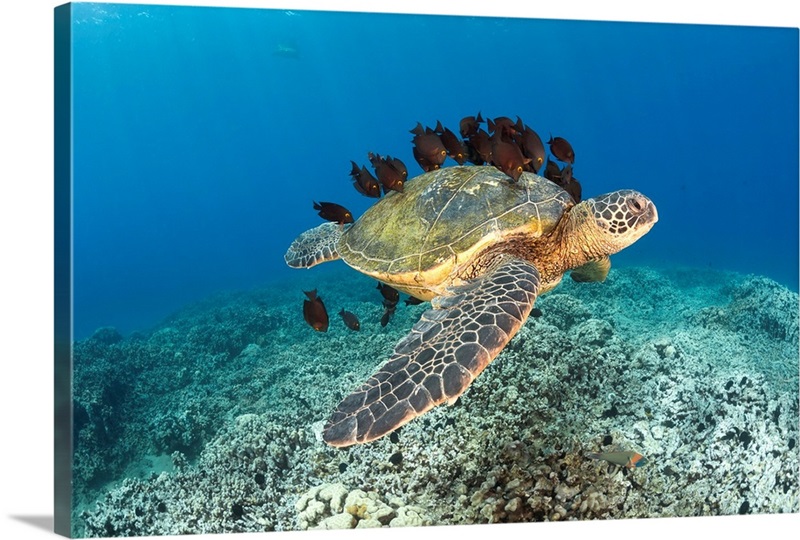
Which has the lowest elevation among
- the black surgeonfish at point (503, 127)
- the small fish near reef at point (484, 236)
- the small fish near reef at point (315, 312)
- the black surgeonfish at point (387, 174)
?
the small fish near reef at point (315, 312)

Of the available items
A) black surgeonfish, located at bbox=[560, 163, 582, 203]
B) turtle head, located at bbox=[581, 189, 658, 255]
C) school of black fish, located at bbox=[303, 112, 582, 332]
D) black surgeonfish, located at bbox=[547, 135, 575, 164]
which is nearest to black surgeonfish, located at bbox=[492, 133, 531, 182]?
school of black fish, located at bbox=[303, 112, 582, 332]

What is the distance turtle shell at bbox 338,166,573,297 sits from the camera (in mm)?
3613

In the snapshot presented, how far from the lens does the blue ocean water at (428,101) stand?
3909mm

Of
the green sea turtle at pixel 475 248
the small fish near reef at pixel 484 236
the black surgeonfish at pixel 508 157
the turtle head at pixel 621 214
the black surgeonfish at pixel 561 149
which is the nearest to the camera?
the green sea turtle at pixel 475 248

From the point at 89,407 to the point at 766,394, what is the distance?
169 inches

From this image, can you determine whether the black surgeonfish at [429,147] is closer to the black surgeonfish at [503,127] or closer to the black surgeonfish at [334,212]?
the black surgeonfish at [503,127]

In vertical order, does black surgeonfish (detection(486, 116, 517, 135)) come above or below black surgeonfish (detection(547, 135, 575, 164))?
above

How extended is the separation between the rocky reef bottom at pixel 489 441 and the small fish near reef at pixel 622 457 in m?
0.06

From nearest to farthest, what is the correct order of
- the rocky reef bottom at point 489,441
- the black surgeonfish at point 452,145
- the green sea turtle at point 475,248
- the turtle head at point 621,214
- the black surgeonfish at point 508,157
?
the green sea turtle at point 475,248 → the rocky reef bottom at point 489,441 → the black surgeonfish at point 508,157 → the turtle head at point 621,214 → the black surgeonfish at point 452,145

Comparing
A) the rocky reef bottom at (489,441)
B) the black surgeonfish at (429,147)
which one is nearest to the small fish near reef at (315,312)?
the rocky reef bottom at (489,441)

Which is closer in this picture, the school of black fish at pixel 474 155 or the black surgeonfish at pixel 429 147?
the school of black fish at pixel 474 155

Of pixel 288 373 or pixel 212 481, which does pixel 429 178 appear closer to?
pixel 288 373

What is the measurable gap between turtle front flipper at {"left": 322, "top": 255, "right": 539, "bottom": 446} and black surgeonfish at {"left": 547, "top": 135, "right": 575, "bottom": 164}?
0.97 metres

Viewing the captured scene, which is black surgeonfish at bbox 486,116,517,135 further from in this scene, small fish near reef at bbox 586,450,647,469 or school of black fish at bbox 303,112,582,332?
small fish near reef at bbox 586,450,647,469
